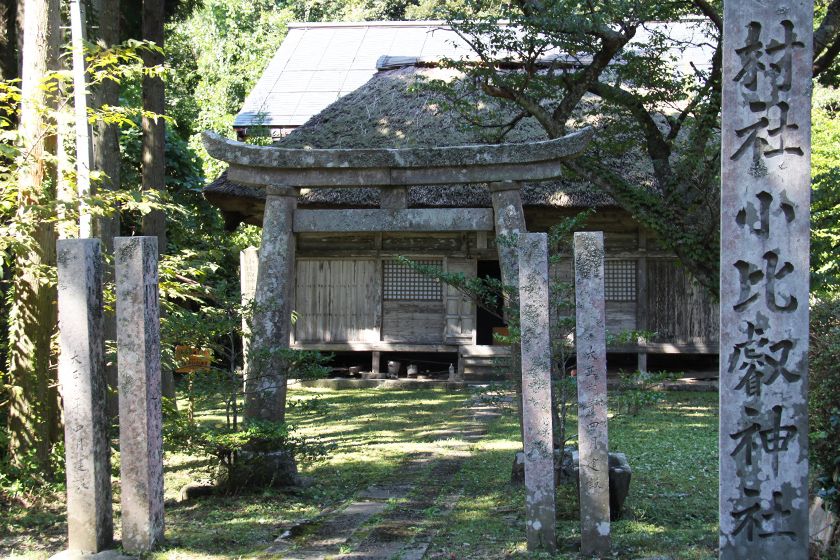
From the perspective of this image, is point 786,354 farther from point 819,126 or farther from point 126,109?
point 819,126

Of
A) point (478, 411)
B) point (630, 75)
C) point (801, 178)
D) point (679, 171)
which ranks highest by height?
point (630, 75)

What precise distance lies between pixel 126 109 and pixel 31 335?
80.9 inches

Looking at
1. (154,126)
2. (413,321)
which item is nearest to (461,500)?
(154,126)

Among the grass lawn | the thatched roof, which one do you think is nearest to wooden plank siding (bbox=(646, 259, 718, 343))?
the thatched roof

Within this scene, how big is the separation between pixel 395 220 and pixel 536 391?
9.91 feet

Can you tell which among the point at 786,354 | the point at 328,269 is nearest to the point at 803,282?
the point at 786,354

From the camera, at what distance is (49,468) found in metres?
7.62

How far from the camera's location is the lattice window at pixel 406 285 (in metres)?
16.1

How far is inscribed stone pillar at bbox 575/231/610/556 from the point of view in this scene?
5.39m

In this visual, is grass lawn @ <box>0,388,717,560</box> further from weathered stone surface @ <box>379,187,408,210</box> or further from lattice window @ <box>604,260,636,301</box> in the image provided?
lattice window @ <box>604,260,636,301</box>

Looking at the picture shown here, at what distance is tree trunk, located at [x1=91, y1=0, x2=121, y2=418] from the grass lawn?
4.82ft

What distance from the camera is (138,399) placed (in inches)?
220

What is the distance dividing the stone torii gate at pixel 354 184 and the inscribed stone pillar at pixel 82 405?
219 cm

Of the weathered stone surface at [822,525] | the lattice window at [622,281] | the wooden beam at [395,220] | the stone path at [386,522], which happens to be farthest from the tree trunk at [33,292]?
the lattice window at [622,281]
